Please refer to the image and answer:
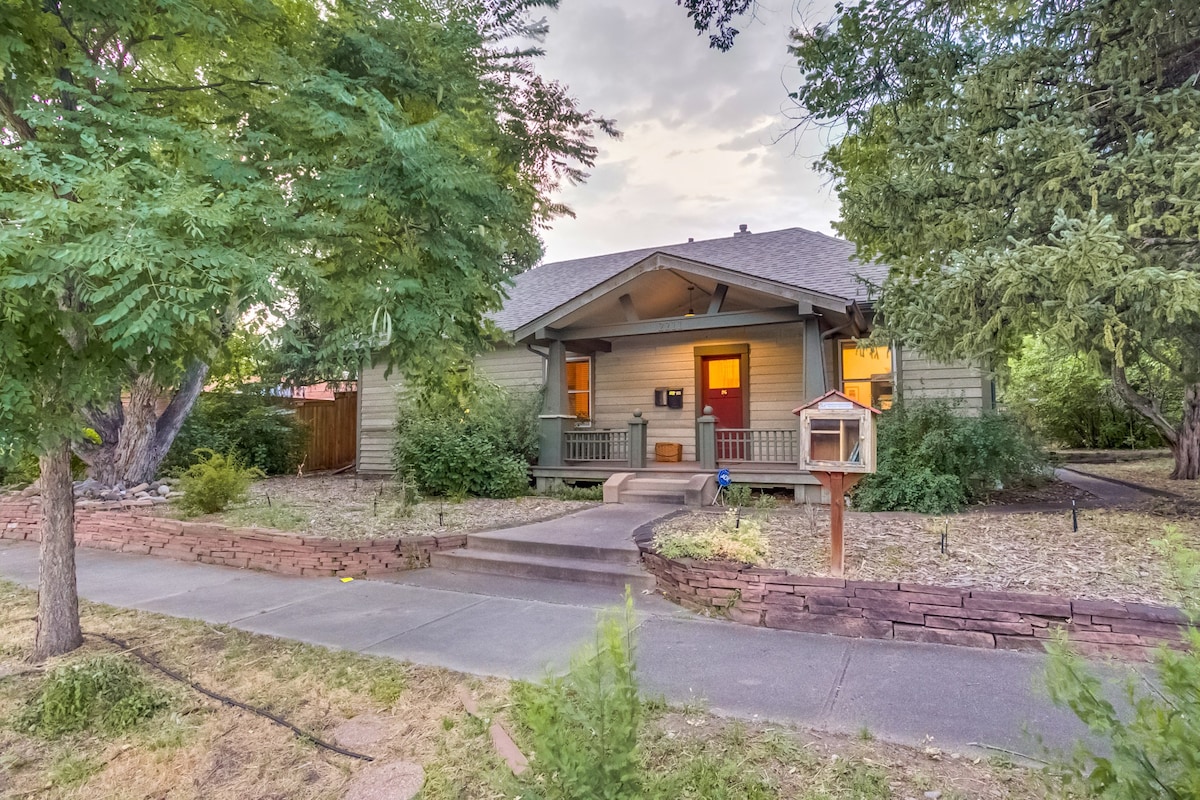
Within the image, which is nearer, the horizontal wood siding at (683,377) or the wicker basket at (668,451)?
the horizontal wood siding at (683,377)

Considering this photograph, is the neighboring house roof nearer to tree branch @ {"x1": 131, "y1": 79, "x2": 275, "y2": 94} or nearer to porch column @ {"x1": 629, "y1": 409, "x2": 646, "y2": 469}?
porch column @ {"x1": 629, "y1": 409, "x2": 646, "y2": 469}

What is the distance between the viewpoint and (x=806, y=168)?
873cm

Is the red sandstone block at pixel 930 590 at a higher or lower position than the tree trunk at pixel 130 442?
lower

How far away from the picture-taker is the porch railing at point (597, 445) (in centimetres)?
1135

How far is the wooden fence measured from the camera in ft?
54.6

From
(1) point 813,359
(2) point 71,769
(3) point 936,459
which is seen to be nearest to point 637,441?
(1) point 813,359

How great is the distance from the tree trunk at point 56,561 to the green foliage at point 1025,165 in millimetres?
6857

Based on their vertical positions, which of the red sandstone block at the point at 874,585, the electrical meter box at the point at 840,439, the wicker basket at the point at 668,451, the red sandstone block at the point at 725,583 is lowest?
the red sandstone block at the point at 725,583

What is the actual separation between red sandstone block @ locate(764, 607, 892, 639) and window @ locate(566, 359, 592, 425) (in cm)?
867

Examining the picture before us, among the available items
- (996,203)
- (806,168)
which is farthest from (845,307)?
(996,203)

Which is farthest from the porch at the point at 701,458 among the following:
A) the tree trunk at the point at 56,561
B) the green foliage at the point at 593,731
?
the green foliage at the point at 593,731

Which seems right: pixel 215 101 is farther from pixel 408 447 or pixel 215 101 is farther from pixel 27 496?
pixel 27 496

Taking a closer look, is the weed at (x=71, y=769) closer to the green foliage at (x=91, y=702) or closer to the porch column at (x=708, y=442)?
the green foliage at (x=91, y=702)

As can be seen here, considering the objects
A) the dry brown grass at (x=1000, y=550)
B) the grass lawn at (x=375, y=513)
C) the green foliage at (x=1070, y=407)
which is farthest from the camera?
the green foliage at (x=1070, y=407)
